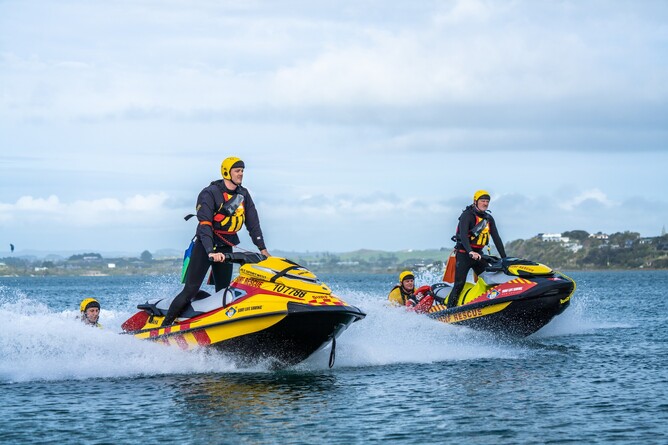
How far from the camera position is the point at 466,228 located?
17.5m

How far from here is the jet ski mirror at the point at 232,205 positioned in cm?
1323

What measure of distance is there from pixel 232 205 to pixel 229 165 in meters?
0.54

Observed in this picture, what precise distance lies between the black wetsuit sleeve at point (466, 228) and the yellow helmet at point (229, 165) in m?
5.52

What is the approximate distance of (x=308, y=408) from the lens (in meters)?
11.0

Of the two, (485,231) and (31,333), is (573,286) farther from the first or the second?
(31,333)

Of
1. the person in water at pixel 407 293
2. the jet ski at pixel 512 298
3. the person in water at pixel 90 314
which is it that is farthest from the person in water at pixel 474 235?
the person in water at pixel 90 314

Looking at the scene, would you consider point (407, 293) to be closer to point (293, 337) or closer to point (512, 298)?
point (512, 298)

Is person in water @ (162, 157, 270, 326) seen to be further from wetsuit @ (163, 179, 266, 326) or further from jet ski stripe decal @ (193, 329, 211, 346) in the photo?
jet ski stripe decal @ (193, 329, 211, 346)

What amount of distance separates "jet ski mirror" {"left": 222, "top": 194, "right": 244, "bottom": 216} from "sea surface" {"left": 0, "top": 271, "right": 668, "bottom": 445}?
192cm

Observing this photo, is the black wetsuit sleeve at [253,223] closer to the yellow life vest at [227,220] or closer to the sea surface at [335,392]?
the yellow life vest at [227,220]

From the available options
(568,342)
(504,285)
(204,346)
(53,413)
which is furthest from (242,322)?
(568,342)

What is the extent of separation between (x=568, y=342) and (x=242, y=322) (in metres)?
8.33

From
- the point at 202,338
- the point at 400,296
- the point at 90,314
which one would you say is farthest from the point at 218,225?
the point at 400,296

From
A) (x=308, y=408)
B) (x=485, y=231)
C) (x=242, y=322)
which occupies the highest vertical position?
(x=485, y=231)
